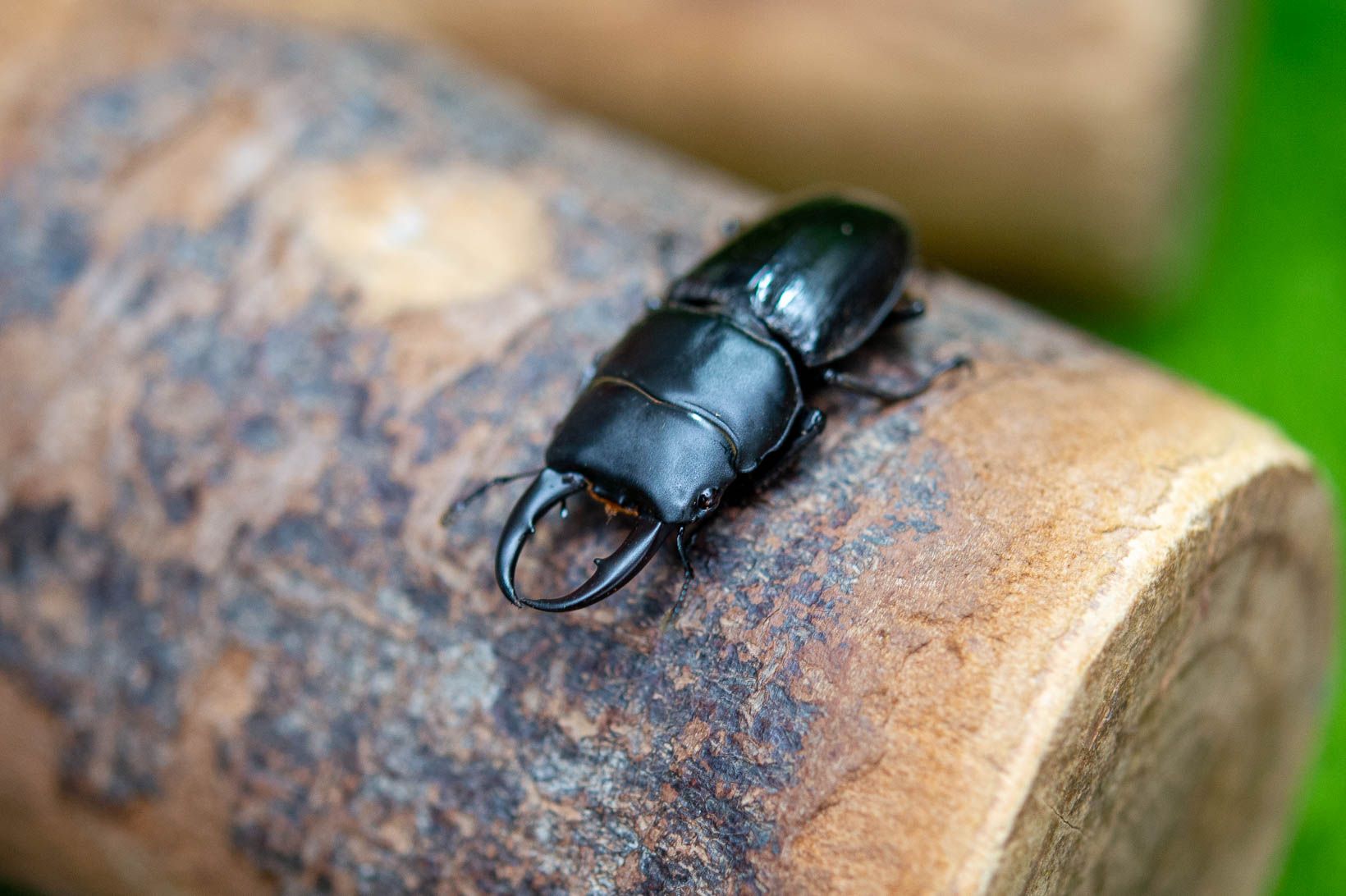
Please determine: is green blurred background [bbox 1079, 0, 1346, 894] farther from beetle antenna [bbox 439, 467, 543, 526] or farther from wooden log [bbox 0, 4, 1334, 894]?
beetle antenna [bbox 439, 467, 543, 526]

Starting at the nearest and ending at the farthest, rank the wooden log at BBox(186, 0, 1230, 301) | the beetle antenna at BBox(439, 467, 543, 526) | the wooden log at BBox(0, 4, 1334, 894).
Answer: the wooden log at BBox(0, 4, 1334, 894), the beetle antenna at BBox(439, 467, 543, 526), the wooden log at BBox(186, 0, 1230, 301)

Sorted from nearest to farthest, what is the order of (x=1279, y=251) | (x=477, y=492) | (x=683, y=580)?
(x=683, y=580) < (x=477, y=492) < (x=1279, y=251)

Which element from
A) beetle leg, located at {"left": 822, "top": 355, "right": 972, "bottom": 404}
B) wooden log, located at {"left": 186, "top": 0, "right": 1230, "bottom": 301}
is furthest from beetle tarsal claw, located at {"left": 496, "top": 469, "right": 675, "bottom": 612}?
wooden log, located at {"left": 186, "top": 0, "right": 1230, "bottom": 301}

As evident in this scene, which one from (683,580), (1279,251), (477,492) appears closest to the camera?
(683,580)

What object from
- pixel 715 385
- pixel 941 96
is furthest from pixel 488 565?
pixel 941 96

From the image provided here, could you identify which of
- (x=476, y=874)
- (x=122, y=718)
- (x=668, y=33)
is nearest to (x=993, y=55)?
(x=668, y=33)

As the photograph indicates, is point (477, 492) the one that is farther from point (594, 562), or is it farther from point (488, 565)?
point (594, 562)
